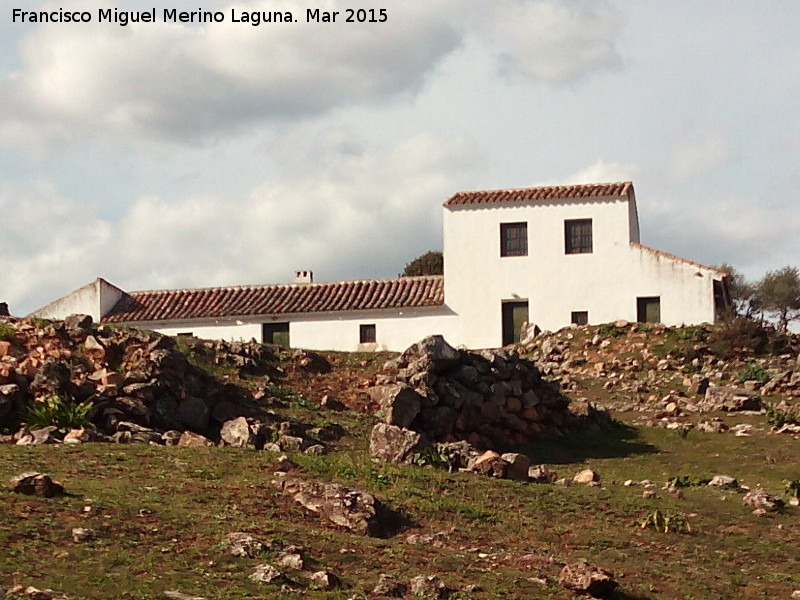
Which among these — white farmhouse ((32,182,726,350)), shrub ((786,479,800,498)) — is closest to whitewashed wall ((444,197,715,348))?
white farmhouse ((32,182,726,350))

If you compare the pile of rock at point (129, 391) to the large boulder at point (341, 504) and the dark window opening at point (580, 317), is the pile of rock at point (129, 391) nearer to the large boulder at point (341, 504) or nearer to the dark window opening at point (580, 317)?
the large boulder at point (341, 504)

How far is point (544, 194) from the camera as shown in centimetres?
4341

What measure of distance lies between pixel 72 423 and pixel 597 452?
9877mm

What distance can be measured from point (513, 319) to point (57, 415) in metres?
24.9

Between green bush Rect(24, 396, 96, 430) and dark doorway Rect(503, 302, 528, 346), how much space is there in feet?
79.4

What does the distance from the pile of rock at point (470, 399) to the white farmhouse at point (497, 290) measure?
15508 millimetres

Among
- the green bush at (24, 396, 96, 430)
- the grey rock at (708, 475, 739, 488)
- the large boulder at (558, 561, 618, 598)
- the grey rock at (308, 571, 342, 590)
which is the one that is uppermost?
the green bush at (24, 396, 96, 430)

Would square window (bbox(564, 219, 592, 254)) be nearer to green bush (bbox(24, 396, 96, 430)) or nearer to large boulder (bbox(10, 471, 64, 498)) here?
green bush (bbox(24, 396, 96, 430))

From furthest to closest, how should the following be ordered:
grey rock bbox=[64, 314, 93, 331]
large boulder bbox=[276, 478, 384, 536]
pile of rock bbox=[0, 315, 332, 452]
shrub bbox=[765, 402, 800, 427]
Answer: shrub bbox=[765, 402, 800, 427] < grey rock bbox=[64, 314, 93, 331] < pile of rock bbox=[0, 315, 332, 452] < large boulder bbox=[276, 478, 384, 536]

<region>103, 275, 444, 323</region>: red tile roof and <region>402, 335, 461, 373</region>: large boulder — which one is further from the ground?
<region>103, 275, 444, 323</region>: red tile roof

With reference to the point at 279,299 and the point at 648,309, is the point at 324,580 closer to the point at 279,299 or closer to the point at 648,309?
the point at 648,309

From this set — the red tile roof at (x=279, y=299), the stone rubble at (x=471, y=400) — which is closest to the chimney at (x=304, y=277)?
the red tile roof at (x=279, y=299)

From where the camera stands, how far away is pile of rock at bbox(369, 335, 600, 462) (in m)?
24.2

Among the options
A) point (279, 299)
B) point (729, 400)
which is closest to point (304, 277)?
point (279, 299)
